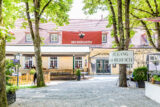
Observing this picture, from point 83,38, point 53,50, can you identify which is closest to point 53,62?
point 53,50

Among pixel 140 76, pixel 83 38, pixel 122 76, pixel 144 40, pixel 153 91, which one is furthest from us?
pixel 144 40

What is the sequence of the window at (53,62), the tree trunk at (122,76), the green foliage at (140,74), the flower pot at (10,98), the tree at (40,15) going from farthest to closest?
the window at (53,62)
the tree at (40,15)
the tree trunk at (122,76)
the green foliage at (140,74)
the flower pot at (10,98)

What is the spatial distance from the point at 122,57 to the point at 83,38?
226 cm

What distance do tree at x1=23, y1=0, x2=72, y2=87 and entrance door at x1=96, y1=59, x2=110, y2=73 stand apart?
14081 millimetres

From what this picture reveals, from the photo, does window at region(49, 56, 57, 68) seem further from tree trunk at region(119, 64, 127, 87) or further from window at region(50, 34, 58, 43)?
tree trunk at region(119, 64, 127, 87)

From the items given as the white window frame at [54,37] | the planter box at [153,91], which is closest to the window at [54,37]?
the white window frame at [54,37]

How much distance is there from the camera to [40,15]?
39.1 ft

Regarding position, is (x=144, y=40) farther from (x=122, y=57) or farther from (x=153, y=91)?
(x=153, y=91)

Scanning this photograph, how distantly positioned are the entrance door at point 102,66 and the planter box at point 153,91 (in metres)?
19.0

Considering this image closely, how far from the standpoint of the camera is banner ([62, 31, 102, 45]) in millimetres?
9703

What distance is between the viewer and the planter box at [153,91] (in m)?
6.52

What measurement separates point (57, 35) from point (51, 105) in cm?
2143

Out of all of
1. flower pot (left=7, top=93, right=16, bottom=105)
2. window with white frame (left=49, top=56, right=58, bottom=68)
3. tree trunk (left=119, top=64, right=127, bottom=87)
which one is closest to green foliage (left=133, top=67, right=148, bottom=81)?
tree trunk (left=119, top=64, right=127, bottom=87)

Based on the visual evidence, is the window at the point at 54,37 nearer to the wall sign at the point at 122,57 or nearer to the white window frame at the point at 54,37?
the white window frame at the point at 54,37
